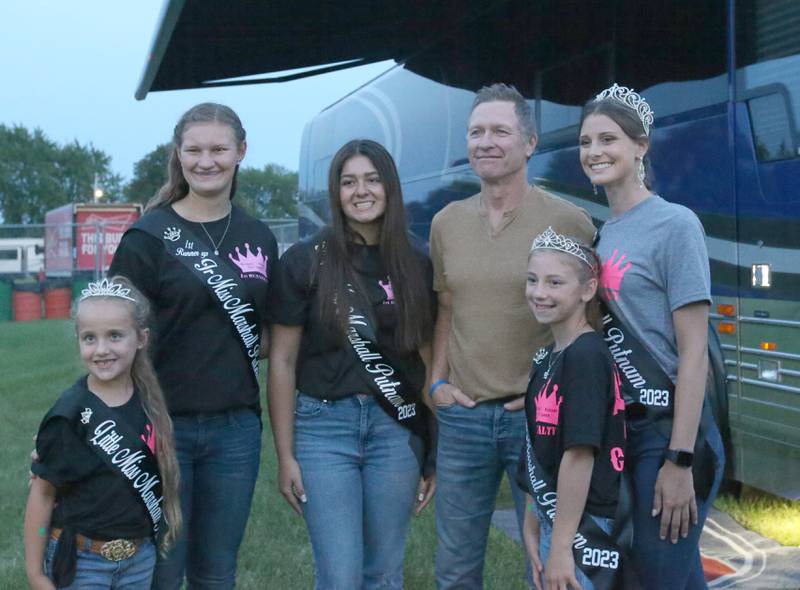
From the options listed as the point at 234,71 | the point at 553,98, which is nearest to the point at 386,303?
the point at 553,98

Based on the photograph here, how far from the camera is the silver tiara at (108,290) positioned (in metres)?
3.03

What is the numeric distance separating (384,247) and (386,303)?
0.18 metres

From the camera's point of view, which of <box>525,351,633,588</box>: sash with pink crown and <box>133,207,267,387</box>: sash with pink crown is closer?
<box>525,351,633,588</box>: sash with pink crown

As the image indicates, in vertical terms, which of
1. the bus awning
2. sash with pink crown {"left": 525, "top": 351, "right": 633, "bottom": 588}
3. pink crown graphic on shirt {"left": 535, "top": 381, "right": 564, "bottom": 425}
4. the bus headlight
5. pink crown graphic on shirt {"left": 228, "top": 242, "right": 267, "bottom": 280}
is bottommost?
sash with pink crown {"left": 525, "top": 351, "right": 633, "bottom": 588}

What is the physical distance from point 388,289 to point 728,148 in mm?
2682

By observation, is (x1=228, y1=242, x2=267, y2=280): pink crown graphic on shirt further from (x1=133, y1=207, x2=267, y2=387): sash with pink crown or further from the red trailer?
the red trailer

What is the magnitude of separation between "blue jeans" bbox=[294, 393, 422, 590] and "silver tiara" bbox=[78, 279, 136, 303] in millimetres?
662

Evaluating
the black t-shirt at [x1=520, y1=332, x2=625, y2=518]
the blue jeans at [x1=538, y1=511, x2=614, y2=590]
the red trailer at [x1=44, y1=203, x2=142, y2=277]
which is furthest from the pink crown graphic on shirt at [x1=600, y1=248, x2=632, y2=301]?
the red trailer at [x1=44, y1=203, x2=142, y2=277]

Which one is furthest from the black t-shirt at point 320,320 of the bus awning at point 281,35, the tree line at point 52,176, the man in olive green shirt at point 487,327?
the tree line at point 52,176

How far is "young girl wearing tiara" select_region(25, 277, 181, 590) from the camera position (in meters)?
2.89

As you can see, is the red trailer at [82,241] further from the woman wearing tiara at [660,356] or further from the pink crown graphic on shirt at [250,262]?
the woman wearing tiara at [660,356]

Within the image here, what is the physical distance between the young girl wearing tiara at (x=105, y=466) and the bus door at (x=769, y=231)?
10.5ft

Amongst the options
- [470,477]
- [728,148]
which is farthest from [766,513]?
[470,477]

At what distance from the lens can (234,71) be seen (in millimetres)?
11289
